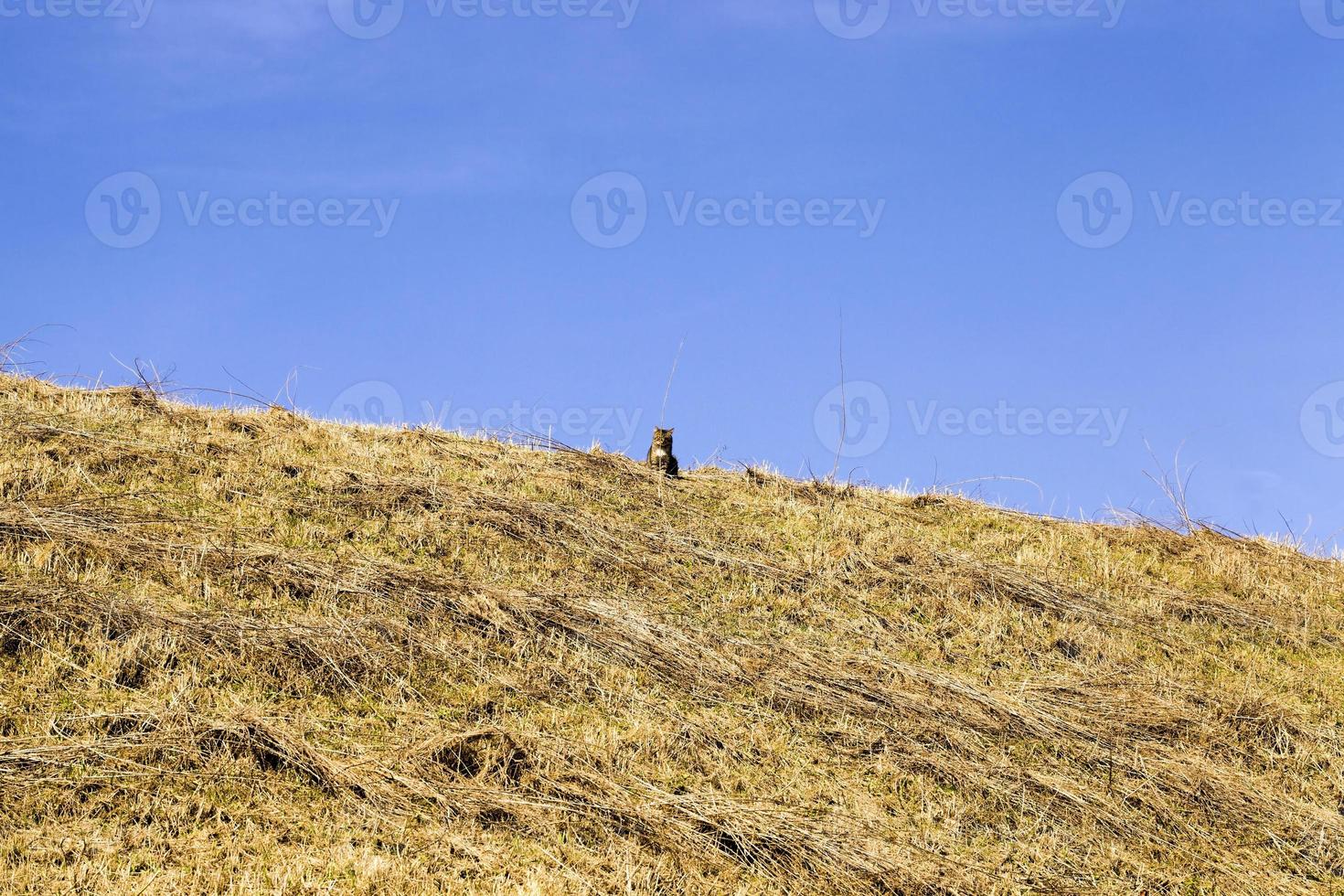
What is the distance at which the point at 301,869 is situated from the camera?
626 cm

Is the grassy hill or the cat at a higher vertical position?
the cat

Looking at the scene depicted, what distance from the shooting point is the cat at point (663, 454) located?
50.7ft

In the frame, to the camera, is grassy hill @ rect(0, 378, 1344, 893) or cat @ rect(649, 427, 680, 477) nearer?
grassy hill @ rect(0, 378, 1344, 893)

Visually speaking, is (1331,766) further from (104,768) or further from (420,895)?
(104,768)

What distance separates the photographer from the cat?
15.5m

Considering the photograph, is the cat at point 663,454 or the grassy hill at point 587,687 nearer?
the grassy hill at point 587,687

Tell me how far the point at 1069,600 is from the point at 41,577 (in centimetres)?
1006

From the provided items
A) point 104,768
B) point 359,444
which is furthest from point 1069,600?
point 104,768

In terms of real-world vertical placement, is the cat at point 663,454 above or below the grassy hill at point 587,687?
above

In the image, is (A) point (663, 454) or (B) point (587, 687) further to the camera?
(A) point (663, 454)

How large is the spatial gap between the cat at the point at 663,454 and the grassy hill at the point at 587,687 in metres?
1.02

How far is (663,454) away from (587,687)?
6670 mm

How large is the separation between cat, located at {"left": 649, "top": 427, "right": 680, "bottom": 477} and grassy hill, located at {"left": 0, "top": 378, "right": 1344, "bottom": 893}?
102 centimetres

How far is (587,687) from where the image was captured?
29.9 ft
